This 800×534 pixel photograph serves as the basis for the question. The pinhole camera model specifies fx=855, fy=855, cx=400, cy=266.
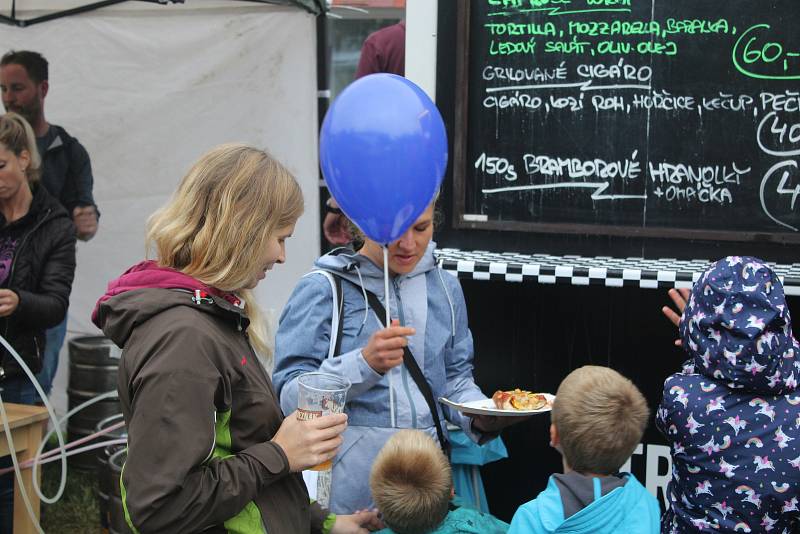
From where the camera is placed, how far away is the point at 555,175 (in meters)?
3.86

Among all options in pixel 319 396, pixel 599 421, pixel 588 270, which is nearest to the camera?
pixel 319 396

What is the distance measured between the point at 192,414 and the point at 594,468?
1.24 m

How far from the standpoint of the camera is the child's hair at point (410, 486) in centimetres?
238

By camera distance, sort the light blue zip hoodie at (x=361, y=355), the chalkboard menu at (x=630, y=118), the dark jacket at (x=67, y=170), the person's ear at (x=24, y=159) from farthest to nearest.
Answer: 1. the dark jacket at (x=67, y=170)
2. the person's ear at (x=24, y=159)
3. the chalkboard menu at (x=630, y=118)
4. the light blue zip hoodie at (x=361, y=355)

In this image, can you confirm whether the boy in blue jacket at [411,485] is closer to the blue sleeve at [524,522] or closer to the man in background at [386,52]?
the blue sleeve at [524,522]

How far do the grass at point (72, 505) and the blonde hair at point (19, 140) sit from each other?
2.06 metres

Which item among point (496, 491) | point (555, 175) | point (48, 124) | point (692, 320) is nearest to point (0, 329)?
point (48, 124)

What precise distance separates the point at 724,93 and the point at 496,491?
79.9 inches

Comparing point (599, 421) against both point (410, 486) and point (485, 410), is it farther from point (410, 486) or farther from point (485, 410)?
point (410, 486)

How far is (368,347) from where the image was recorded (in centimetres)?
247

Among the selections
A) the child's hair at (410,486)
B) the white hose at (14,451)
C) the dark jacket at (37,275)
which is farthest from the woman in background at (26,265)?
the child's hair at (410,486)

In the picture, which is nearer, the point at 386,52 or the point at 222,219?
the point at 222,219

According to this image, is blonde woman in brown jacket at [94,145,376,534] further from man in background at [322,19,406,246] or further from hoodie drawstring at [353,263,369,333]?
man in background at [322,19,406,246]

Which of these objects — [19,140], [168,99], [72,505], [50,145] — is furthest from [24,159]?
[72,505]
